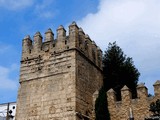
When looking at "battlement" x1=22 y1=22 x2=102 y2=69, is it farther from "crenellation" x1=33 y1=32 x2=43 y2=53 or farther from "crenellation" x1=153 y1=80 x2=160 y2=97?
"crenellation" x1=153 y1=80 x2=160 y2=97

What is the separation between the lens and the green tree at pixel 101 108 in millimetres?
13875

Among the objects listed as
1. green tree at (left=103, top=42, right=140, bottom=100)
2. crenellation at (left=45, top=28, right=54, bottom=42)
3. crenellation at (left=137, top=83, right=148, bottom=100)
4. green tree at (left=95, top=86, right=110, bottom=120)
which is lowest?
green tree at (left=95, top=86, right=110, bottom=120)

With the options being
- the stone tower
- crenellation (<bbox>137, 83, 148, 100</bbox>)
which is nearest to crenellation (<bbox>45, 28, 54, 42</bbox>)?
the stone tower

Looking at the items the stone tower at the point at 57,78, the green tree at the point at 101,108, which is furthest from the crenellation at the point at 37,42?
the green tree at the point at 101,108

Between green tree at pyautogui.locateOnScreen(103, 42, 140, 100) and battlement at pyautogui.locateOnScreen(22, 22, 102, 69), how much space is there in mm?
1669

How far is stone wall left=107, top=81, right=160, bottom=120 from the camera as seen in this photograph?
13.5m

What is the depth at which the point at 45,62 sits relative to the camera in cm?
1513

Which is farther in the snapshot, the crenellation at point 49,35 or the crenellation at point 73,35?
the crenellation at point 49,35

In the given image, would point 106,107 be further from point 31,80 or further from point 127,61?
point 127,61

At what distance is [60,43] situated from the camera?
15.1 meters

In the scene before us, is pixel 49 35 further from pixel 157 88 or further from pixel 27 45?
pixel 157 88

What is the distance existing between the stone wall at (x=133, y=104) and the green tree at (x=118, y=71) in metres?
3.09

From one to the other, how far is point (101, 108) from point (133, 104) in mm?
1529

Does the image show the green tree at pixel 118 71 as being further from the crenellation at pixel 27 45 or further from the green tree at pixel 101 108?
the crenellation at pixel 27 45
